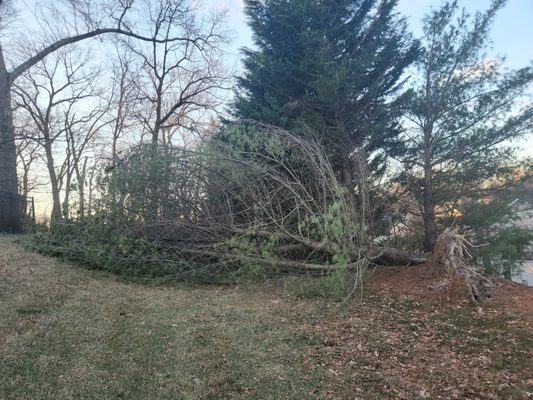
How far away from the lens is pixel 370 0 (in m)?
8.37

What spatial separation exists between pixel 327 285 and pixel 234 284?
6.24 ft

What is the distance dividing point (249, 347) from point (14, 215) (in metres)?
11.8

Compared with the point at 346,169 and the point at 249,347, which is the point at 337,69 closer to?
the point at 346,169

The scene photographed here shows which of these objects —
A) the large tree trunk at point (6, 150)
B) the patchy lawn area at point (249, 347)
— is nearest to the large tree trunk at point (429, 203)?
the patchy lawn area at point (249, 347)

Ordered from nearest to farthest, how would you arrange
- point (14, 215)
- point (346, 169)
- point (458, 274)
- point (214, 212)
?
point (458, 274), point (214, 212), point (346, 169), point (14, 215)

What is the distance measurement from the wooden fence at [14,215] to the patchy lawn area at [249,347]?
804cm

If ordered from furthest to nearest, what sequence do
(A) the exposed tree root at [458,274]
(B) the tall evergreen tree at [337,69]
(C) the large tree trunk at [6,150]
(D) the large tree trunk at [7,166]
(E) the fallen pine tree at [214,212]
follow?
(C) the large tree trunk at [6,150] → (D) the large tree trunk at [7,166] → (B) the tall evergreen tree at [337,69] → (E) the fallen pine tree at [214,212] → (A) the exposed tree root at [458,274]

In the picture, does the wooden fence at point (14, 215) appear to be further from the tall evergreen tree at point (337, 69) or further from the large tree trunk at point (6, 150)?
the tall evergreen tree at point (337, 69)

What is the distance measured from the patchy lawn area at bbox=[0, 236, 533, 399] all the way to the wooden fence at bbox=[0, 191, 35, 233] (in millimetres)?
8040

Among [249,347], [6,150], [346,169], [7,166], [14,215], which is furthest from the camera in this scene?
[7,166]

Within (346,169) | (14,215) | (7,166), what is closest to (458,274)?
(346,169)

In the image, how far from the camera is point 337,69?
272 inches

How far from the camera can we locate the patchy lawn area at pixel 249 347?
2.77 metres

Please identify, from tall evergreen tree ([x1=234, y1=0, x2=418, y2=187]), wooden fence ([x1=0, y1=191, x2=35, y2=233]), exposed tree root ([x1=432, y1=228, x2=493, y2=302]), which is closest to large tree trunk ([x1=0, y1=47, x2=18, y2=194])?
wooden fence ([x1=0, y1=191, x2=35, y2=233])
